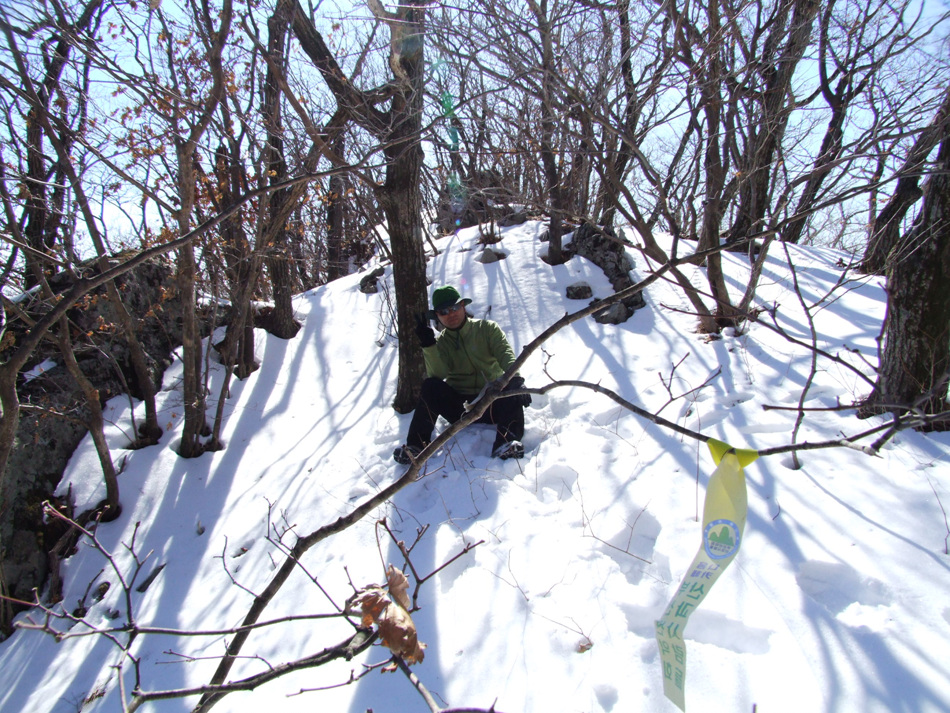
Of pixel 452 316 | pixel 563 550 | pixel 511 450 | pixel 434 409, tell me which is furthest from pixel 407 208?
pixel 563 550

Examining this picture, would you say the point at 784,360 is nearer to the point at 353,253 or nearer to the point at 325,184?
the point at 325,184

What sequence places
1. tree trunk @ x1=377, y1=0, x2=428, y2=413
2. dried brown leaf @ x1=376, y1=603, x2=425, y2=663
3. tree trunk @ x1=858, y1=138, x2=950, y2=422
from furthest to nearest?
tree trunk @ x1=377, y1=0, x2=428, y2=413 < tree trunk @ x1=858, y1=138, x2=950, y2=422 < dried brown leaf @ x1=376, y1=603, x2=425, y2=663

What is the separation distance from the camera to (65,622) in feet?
10.2

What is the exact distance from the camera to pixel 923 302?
290 centimetres

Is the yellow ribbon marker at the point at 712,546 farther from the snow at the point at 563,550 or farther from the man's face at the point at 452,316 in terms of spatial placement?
the man's face at the point at 452,316

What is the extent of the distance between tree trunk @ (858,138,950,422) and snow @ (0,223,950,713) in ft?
1.04

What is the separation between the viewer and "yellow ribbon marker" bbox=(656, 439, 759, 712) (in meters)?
1.28

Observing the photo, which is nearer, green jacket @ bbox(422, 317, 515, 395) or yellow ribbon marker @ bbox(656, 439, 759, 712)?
yellow ribbon marker @ bbox(656, 439, 759, 712)

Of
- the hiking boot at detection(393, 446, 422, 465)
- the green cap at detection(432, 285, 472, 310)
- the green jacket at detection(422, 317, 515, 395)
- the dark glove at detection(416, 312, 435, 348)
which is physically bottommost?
the hiking boot at detection(393, 446, 422, 465)

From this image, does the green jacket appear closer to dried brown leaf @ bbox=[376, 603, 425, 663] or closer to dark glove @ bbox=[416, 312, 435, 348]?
dark glove @ bbox=[416, 312, 435, 348]

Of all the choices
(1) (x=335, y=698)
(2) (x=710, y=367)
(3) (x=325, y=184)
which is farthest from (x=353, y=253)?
(1) (x=335, y=698)

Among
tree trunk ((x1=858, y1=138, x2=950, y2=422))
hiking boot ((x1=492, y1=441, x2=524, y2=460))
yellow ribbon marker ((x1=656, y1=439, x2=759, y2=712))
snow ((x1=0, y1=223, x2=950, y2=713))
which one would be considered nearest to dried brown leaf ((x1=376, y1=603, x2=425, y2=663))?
snow ((x1=0, y1=223, x2=950, y2=713))

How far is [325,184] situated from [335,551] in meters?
6.60

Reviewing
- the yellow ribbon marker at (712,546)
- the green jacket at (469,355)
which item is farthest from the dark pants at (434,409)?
the yellow ribbon marker at (712,546)
